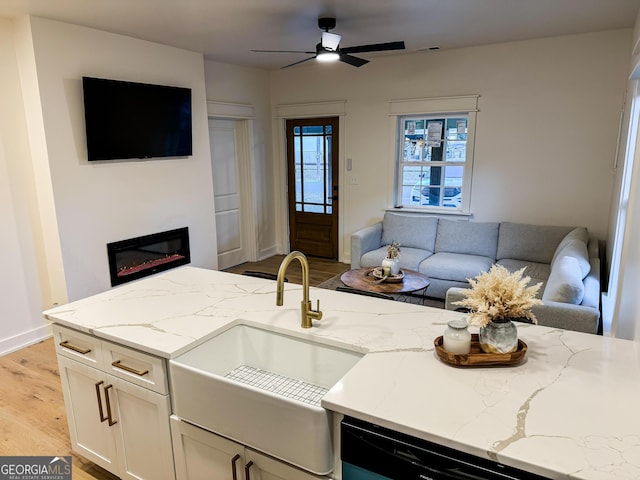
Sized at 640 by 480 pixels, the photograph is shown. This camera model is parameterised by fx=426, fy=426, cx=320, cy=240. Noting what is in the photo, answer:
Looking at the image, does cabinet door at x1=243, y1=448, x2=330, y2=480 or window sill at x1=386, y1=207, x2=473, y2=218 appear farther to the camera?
window sill at x1=386, y1=207, x2=473, y2=218

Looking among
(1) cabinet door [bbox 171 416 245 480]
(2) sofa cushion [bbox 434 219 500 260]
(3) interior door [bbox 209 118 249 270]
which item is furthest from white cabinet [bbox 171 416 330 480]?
(3) interior door [bbox 209 118 249 270]

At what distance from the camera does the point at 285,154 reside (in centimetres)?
618

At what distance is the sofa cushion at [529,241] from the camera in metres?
4.37

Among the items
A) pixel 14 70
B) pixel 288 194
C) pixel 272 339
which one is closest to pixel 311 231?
pixel 288 194

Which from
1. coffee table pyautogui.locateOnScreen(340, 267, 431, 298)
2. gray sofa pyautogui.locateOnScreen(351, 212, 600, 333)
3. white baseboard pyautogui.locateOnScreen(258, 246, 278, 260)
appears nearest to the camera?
coffee table pyautogui.locateOnScreen(340, 267, 431, 298)

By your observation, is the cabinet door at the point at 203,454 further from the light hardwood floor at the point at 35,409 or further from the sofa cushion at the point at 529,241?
the sofa cushion at the point at 529,241

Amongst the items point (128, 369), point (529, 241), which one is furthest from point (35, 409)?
point (529, 241)

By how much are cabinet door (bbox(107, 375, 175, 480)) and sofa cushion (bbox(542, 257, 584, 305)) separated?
2311 mm

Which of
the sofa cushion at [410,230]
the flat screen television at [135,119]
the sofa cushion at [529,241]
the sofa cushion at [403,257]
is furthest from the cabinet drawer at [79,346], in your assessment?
the sofa cushion at [529,241]

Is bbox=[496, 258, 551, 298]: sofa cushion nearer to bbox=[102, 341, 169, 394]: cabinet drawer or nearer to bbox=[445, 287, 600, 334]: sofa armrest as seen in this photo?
bbox=[445, 287, 600, 334]: sofa armrest

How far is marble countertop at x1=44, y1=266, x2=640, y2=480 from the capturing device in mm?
1043

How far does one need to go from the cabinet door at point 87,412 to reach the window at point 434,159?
428 cm

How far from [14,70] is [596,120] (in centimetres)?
526

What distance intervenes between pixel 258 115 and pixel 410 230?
263cm
